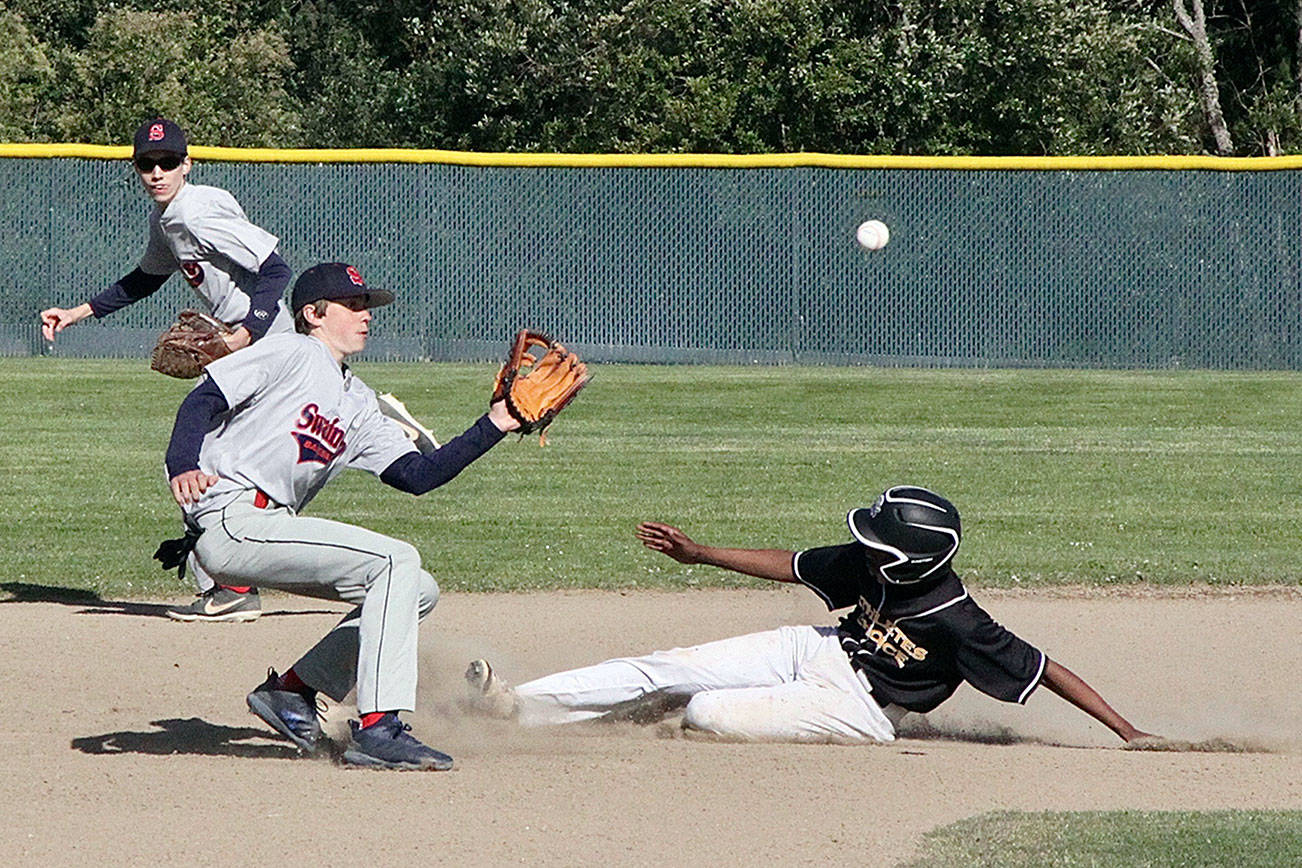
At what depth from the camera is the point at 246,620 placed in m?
7.31

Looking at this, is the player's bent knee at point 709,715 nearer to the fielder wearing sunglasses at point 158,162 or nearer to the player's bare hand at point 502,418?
the player's bare hand at point 502,418

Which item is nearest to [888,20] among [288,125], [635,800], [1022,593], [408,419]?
[288,125]

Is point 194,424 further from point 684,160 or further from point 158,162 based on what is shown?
point 684,160

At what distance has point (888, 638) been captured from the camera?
5.34m

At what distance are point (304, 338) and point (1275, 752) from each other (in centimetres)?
317

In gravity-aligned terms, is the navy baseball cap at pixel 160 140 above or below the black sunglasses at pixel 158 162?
above

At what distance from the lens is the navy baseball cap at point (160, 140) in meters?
7.04

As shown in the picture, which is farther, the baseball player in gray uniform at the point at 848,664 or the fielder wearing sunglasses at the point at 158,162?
the fielder wearing sunglasses at the point at 158,162

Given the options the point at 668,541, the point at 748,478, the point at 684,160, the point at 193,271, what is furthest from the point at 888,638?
the point at 684,160

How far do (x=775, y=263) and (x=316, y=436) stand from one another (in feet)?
47.5

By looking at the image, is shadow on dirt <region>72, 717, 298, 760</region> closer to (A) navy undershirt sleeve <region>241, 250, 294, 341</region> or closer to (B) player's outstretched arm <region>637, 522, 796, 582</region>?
(B) player's outstretched arm <region>637, 522, 796, 582</region>

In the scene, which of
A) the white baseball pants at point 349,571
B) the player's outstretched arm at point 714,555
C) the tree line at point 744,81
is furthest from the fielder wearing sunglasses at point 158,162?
the tree line at point 744,81

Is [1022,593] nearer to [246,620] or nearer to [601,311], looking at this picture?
[246,620]

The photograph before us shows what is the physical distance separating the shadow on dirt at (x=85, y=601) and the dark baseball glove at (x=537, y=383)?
2.72 metres
